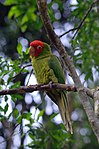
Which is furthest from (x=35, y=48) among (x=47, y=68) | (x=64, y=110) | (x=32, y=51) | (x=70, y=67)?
(x=70, y=67)

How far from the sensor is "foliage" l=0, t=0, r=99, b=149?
8.64 ft

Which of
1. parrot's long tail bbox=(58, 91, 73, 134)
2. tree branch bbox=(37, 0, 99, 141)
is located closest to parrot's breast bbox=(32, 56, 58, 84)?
parrot's long tail bbox=(58, 91, 73, 134)

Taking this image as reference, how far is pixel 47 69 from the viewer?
2.79m

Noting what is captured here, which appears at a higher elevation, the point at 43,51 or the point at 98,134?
the point at 43,51

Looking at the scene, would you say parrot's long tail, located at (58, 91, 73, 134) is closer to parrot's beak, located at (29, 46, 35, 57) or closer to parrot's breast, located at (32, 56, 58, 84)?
parrot's breast, located at (32, 56, 58, 84)

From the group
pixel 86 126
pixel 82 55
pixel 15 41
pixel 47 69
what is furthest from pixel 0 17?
pixel 47 69

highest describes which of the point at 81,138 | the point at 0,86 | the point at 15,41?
the point at 15,41

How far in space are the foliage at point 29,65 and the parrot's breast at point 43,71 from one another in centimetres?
7

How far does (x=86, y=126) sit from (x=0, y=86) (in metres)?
3.33

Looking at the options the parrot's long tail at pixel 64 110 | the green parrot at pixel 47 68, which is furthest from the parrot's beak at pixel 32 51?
the parrot's long tail at pixel 64 110

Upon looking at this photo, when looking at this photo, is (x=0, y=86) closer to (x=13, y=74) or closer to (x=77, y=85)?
(x=13, y=74)

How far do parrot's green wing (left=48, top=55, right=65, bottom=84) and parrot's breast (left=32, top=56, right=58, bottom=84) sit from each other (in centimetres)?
3

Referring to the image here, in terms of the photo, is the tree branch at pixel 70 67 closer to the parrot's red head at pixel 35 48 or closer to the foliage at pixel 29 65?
the foliage at pixel 29 65

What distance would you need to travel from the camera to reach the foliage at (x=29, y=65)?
263cm
